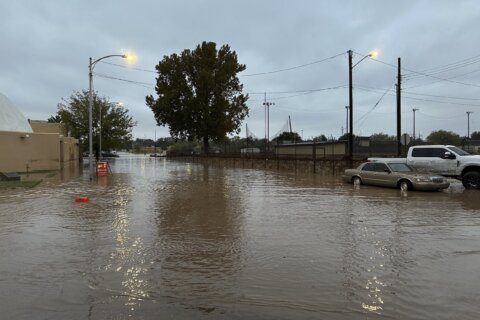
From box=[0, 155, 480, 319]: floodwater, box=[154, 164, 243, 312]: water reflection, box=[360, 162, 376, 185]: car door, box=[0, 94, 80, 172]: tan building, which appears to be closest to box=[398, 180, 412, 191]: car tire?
box=[360, 162, 376, 185]: car door

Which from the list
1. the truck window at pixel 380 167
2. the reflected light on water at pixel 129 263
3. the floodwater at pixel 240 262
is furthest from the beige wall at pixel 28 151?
the truck window at pixel 380 167

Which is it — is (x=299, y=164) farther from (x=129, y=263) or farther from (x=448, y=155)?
(x=129, y=263)

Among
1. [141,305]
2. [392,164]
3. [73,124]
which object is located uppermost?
[73,124]

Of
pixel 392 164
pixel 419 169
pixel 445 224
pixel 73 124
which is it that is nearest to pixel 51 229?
pixel 445 224

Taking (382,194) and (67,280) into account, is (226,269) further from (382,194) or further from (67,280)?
(382,194)

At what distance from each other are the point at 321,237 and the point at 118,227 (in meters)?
4.61

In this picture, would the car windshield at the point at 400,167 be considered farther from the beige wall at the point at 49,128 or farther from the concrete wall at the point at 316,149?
the beige wall at the point at 49,128

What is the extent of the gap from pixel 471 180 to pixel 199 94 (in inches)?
1880

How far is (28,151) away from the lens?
3519 centimetres

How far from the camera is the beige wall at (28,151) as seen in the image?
3272 cm

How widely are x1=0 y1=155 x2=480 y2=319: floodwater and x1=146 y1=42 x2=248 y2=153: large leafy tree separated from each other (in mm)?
50090

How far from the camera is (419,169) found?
21.3m

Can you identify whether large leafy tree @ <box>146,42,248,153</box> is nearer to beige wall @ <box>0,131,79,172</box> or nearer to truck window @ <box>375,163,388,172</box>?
beige wall @ <box>0,131,79,172</box>

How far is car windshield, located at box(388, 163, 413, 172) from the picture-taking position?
20.0m
